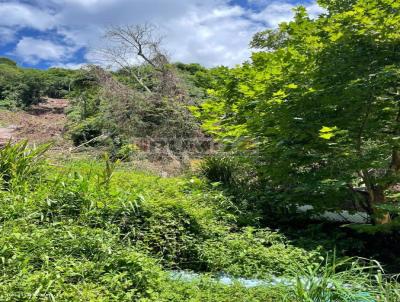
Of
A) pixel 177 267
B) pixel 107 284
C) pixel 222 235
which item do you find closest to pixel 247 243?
pixel 222 235

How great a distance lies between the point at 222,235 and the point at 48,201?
1804mm

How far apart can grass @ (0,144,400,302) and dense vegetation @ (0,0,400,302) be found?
Answer: 0.01 metres

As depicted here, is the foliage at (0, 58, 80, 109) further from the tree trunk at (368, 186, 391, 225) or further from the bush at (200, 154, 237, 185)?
the tree trunk at (368, 186, 391, 225)

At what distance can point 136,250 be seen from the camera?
3.64m

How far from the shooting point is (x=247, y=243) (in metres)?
4.30

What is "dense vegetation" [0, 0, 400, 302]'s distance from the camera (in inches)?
117

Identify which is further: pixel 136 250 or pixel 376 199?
pixel 376 199

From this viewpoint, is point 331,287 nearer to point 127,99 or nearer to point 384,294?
point 384,294

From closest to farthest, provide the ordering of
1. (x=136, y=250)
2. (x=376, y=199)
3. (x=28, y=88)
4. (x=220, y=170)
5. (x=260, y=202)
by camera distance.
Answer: (x=136, y=250) < (x=376, y=199) < (x=260, y=202) < (x=220, y=170) < (x=28, y=88)

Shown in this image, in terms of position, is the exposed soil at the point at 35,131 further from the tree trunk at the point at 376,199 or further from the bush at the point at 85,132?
the tree trunk at the point at 376,199

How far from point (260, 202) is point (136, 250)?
8.49ft

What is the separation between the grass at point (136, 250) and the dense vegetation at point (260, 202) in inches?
0.5

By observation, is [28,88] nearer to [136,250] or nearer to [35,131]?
[35,131]

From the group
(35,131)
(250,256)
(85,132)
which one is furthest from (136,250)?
(35,131)
